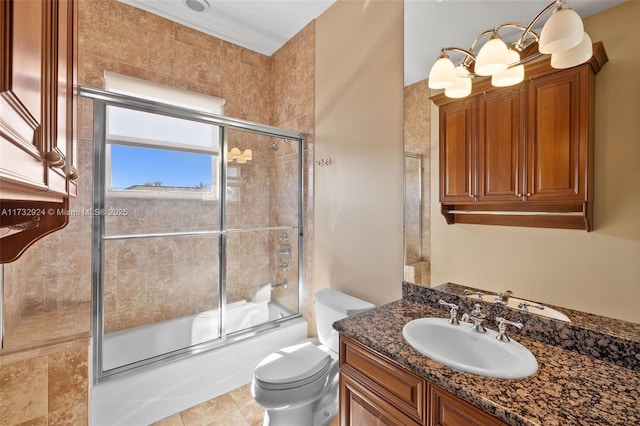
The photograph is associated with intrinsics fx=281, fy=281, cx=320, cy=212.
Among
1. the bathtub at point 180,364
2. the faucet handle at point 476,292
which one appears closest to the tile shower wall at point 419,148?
the faucet handle at point 476,292

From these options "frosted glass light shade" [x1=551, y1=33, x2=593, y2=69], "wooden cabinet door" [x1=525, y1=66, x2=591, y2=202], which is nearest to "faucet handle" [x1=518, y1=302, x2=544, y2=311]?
"wooden cabinet door" [x1=525, y1=66, x2=591, y2=202]

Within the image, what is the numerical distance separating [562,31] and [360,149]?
3.74ft

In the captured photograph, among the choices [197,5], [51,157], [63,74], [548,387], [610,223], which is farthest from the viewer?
[197,5]

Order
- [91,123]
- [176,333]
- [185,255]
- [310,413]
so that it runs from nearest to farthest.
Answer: [310,413] → [91,123] → [176,333] → [185,255]

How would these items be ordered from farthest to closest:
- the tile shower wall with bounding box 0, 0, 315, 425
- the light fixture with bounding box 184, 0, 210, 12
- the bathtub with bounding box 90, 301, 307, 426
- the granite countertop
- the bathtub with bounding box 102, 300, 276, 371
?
the light fixture with bounding box 184, 0, 210, 12 → the bathtub with bounding box 102, 300, 276, 371 → the bathtub with bounding box 90, 301, 307, 426 → the tile shower wall with bounding box 0, 0, 315, 425 → the granite countertop

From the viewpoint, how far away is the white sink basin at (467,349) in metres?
0.91

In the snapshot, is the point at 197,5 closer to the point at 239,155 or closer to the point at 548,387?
the point at 239,155

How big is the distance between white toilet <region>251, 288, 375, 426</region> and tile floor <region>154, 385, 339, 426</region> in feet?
0.84

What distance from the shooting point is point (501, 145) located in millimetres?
1191

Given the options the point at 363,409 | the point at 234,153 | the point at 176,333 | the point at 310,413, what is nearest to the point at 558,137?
the point at 363,409

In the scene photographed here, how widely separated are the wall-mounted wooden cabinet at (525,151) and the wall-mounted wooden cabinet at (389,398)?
29.1 inches

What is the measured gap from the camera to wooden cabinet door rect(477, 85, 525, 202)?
1.14 metres

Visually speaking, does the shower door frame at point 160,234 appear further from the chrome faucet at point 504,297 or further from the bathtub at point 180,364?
the chrome faucet at point 504,297

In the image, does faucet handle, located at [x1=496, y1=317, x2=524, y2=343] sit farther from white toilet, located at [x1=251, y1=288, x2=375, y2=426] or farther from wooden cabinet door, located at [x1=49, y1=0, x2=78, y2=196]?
wooden cabinet door, located at [x1=49, y1=0, x2=78, y2=196]
